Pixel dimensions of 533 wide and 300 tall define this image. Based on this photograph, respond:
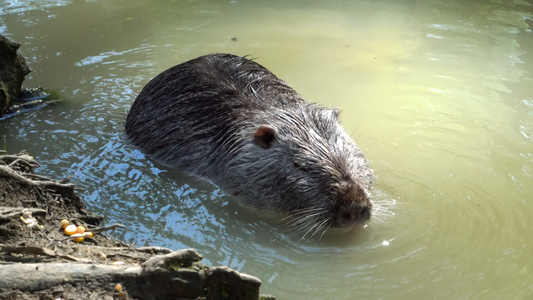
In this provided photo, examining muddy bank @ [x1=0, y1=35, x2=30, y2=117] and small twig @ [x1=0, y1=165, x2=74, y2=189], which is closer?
small twig @ [x1=0, y1=165, x2=74, y2=189]

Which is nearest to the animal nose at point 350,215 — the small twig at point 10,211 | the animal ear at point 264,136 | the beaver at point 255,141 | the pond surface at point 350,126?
the beaver at point 255,141

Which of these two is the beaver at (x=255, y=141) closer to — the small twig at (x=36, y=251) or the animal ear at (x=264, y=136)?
the animal ear at (x=264, y=136)

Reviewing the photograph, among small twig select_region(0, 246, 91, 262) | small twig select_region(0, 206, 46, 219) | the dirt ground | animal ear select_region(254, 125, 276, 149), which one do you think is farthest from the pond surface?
small twig select_region(0, 246, 91, 262)

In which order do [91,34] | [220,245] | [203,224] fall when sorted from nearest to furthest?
[220,245], [203,224], [91,34]

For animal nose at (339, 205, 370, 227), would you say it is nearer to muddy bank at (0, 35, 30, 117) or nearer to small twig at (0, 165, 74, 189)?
small twig at (0, 165, 74, 189)

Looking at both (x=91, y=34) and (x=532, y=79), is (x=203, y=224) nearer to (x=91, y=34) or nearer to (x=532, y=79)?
(x=532, y=79)

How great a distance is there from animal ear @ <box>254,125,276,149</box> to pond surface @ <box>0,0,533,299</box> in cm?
57

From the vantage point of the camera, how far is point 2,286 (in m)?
2.78

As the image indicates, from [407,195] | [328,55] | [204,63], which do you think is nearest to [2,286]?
[407,195]

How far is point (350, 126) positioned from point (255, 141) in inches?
67.6

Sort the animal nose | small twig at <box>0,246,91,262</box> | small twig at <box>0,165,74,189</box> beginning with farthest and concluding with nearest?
the animal nose
small twig at <box>0,165,74,189</box>
small twig at <box>0,246,91,262</box>

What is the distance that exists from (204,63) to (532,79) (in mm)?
4445

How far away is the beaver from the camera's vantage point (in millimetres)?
4766

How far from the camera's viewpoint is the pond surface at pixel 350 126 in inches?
165
